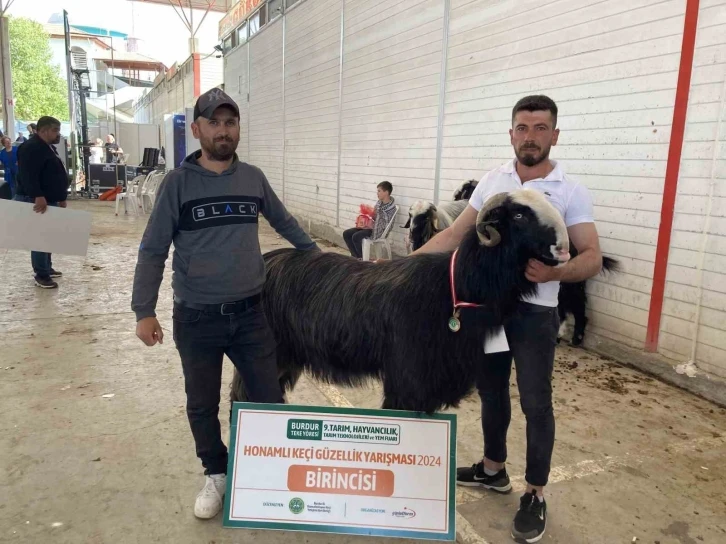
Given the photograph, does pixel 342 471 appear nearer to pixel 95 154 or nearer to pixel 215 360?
pixel 215 360

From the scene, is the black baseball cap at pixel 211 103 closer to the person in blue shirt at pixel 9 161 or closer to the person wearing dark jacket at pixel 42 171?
the person wearing dark jacket at pixel 42 171

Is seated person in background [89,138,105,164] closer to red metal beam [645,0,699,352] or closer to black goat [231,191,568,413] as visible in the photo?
black goat [231,191,568,413]

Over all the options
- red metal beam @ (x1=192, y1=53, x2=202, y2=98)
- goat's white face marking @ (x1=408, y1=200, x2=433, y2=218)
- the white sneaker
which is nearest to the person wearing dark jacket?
goat's white face marking @ (x1=408, y1=200, x2=433, y2=218)

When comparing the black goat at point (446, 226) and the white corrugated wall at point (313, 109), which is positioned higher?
the white corrugated wall at point (313, 109)

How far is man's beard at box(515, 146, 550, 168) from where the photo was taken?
7.56ft

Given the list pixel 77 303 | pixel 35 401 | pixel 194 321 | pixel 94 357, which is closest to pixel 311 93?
pixel 77 303

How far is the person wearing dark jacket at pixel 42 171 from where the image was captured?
235 inches

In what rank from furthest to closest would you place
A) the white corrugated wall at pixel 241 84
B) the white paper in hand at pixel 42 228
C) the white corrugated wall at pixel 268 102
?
the white corrugated wall at pixel 241 84 < the white corrugated wall at pixel 268 102 < the white paper in hand at pixel 42 228

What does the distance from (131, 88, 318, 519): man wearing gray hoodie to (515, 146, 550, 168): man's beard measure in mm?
1168

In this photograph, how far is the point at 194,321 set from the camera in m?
2.38

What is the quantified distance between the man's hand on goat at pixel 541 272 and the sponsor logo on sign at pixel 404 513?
A: 110 cm

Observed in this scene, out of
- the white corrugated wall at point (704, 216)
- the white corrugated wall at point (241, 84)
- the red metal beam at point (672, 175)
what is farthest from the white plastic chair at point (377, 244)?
the white corrugated wall at point (241, 84)

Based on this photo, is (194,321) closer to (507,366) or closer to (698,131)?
(507,366)

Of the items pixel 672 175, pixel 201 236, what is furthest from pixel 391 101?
pixel 201 236
